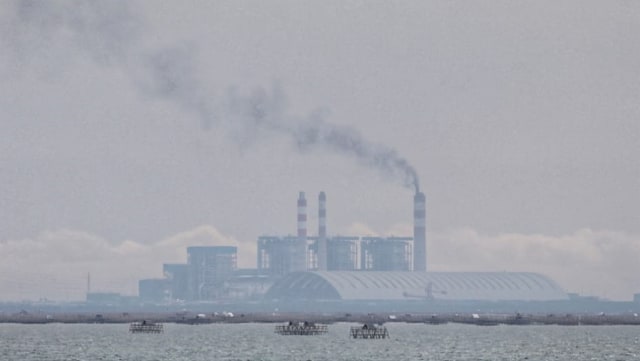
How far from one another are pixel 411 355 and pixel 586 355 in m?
18.3

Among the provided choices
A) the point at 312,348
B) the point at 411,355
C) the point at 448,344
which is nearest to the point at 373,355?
the point at 411,355

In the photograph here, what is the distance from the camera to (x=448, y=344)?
190m

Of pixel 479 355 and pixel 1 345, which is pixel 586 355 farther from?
pixel 1 345

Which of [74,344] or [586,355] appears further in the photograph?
[74,344]

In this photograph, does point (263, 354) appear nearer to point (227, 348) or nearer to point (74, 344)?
point (227, 348)

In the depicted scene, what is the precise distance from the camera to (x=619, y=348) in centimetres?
18038

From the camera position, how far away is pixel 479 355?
159 m

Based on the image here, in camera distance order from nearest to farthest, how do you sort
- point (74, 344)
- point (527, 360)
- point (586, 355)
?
1. point (527, 360)
2. point (586, 355)
3. point (74, 344)

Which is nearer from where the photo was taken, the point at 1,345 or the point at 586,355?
the point at 586,355

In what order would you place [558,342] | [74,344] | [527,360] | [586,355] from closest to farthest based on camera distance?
[527,360] < [586,355] < [74,344] < [558,342]

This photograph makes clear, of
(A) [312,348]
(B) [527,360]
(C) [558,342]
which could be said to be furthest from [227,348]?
(C) [558,342]

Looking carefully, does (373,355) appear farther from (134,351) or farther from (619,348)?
(619,348)

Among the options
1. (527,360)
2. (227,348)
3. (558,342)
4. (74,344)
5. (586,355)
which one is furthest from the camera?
(558,342)

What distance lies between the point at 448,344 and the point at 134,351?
43.6 m
